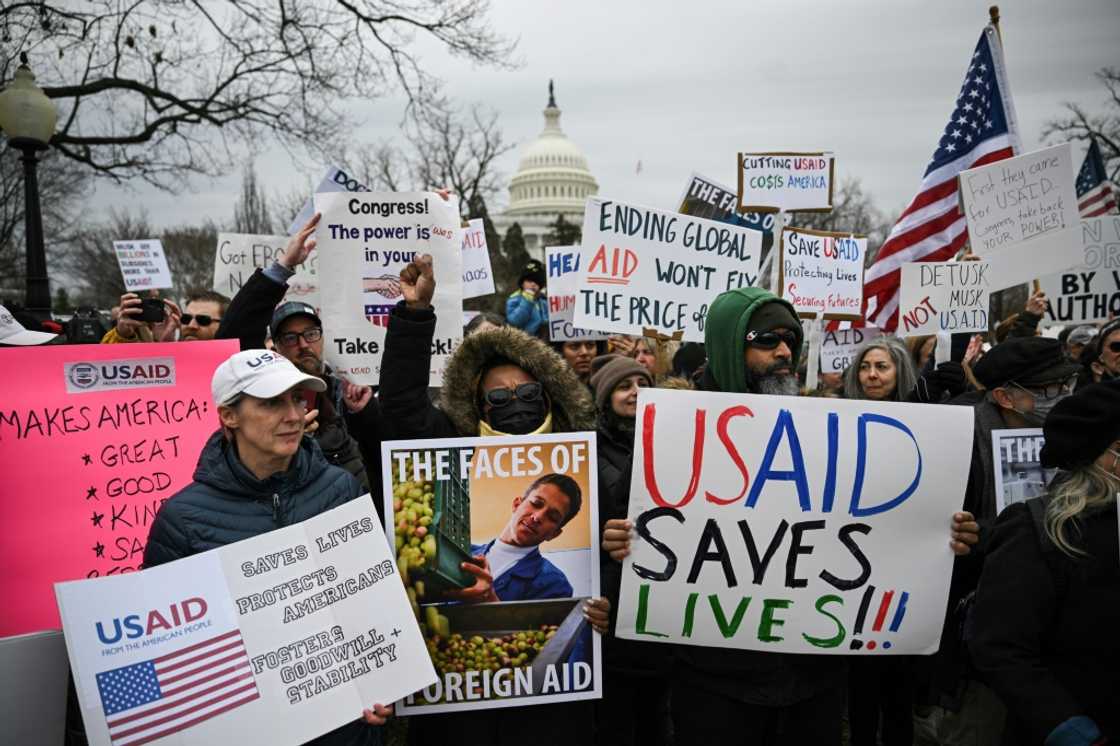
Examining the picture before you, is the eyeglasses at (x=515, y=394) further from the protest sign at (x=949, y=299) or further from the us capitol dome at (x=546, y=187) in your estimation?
the us capitol dome at (x=546, y=187)

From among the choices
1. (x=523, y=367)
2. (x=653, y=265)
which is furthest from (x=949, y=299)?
(x=523, y=367)

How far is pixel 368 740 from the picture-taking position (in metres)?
2.68

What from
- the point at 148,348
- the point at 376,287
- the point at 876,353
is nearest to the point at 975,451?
Result: the point at 876,353

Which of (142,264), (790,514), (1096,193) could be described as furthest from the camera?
(142,264)

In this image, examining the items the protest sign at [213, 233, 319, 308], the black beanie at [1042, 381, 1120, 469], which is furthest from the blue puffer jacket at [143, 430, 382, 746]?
the protest sign at [213, 233, 319, 308]

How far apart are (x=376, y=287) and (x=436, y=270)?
39 centimetres

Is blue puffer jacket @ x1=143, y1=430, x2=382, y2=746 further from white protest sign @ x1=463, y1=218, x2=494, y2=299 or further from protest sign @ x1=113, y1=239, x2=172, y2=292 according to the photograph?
protest sign @ x1=113, y1=239, x2=172, y2=292

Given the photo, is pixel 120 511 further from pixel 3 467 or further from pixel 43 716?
pixel 43 716

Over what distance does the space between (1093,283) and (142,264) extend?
11696 mm

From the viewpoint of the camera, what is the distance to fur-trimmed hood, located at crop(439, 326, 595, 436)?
3340 mm

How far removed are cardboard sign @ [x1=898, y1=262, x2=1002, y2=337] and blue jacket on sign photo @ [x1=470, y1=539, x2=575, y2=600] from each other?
4.73 m

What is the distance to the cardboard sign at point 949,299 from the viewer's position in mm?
6434

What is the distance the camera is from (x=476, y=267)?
7.75 meters

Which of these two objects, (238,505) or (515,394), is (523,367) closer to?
(515,394)
